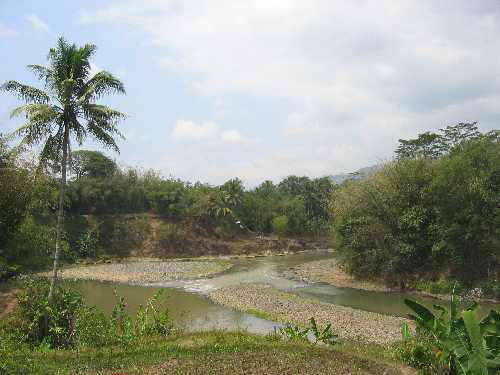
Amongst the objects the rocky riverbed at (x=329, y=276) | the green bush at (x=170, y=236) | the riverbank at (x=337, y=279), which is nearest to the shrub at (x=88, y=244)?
the green bush at (x=170, y=236)

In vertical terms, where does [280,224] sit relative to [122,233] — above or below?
above

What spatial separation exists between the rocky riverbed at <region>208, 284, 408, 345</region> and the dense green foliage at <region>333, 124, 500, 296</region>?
9.62 m

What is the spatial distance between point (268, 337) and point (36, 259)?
45.3 feet

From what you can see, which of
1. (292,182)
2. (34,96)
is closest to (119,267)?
(34,96)

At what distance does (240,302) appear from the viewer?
2883 centimetres

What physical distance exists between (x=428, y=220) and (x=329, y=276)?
11.0 meters

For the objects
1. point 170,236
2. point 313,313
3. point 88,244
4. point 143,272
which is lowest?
point 313,313

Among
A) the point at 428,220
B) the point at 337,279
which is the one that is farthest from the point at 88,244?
the point at 428,220

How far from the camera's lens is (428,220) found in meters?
34.2

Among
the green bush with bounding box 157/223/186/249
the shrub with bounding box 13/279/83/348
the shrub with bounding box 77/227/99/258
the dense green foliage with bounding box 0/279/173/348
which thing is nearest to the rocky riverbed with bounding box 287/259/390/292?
the green bush with bounding box 157/223/186/249

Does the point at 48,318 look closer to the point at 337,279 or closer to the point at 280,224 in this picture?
the point at 337,279

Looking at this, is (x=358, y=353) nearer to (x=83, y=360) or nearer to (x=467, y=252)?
(x=83, y=360)

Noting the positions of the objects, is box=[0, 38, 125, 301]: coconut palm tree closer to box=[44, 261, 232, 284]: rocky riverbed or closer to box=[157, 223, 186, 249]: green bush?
box=[44, 261, 232, 284]: rocky riverbed

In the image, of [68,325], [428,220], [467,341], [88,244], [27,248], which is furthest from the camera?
[88,244]
